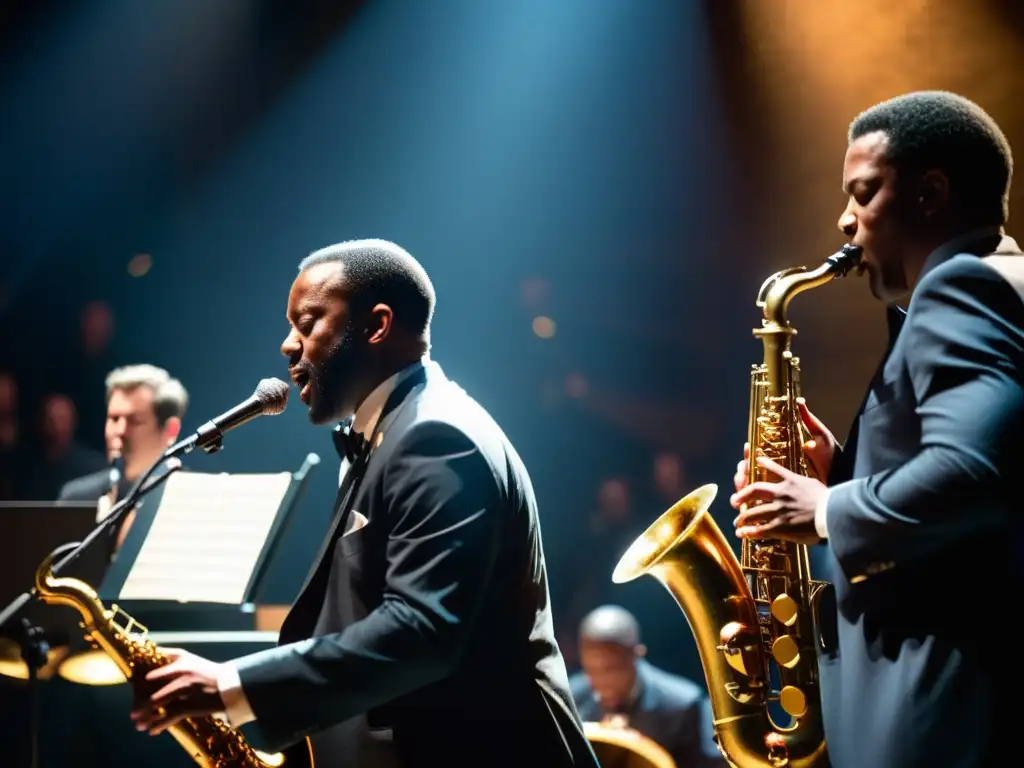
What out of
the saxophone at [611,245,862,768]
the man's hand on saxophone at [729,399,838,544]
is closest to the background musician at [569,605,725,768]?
the saxophone at [611,245,862,768]

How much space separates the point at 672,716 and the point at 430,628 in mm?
2956

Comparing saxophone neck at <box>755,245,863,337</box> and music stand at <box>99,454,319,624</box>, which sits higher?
saxophone neck at <box>755,245,863,337</box>

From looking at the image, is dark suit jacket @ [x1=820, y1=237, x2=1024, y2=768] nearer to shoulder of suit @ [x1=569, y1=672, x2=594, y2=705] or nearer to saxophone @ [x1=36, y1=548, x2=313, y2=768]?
saxophone @ [x1=36, y1=548, x2=313, y2=768]

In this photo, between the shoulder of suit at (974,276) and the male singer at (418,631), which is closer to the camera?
the shoulder of suit at (974,276)

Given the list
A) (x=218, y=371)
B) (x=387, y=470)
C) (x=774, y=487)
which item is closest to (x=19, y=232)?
(x=218, y=371)

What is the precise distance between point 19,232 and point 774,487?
5319 mm

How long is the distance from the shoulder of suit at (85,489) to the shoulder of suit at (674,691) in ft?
9.20

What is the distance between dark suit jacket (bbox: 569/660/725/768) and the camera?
4648mm

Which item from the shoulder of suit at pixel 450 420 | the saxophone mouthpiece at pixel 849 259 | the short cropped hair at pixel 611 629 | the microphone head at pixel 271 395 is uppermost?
the saxophone mouthpiece at pixel 849 259

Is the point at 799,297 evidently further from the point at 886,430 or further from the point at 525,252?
the point at 886,430

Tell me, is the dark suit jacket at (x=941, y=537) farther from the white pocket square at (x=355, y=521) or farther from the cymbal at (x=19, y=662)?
the cymbal at (x=19, y=662)

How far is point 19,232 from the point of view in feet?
20.1

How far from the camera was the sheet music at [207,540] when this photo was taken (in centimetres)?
335

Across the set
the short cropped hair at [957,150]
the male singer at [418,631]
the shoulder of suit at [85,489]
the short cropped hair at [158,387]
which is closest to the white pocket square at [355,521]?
the male singer at [418,631]
